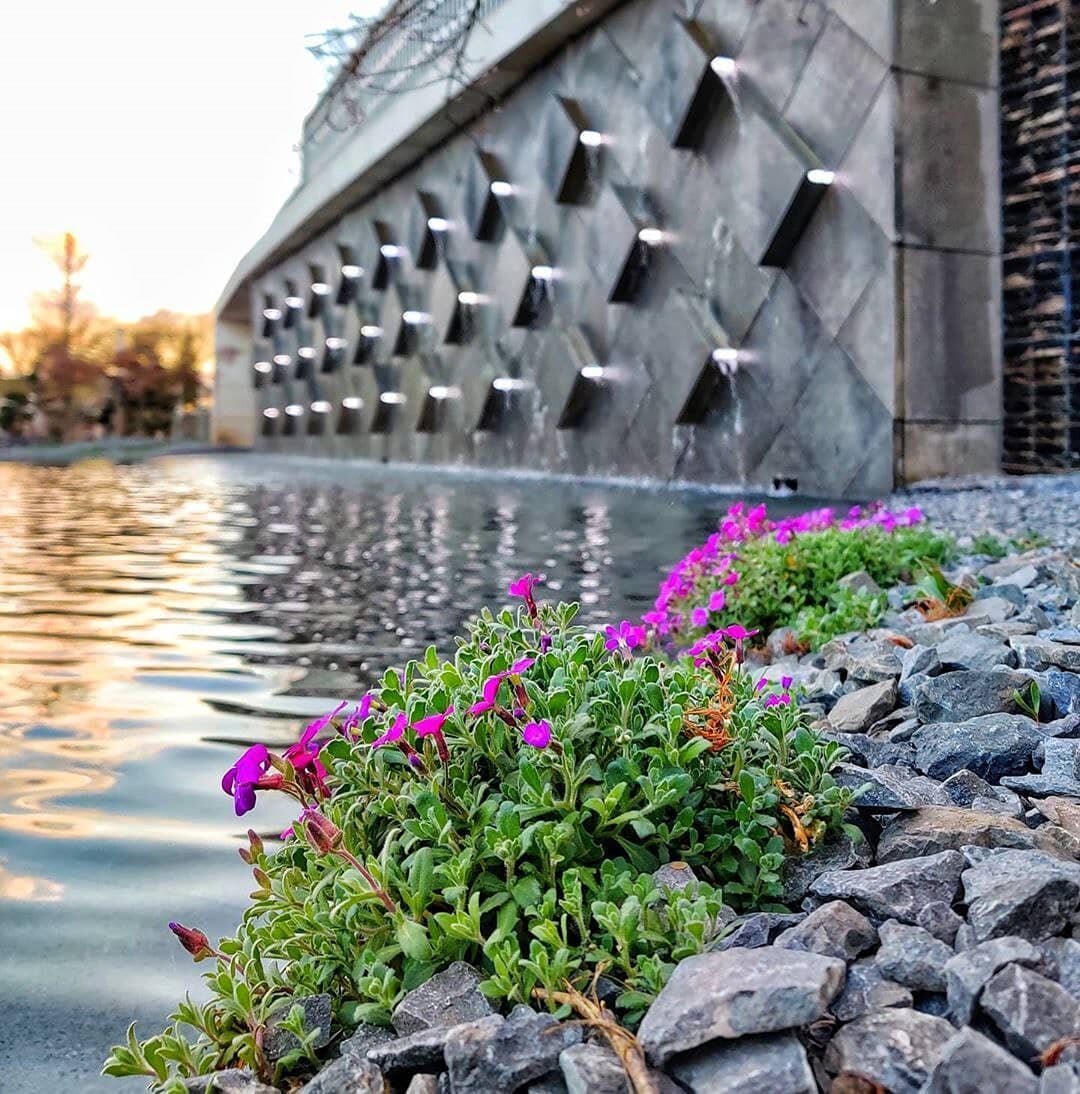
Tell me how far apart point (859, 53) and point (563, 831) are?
9587mm

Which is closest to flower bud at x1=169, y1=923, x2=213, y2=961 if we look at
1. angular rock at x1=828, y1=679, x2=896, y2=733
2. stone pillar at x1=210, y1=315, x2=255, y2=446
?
angular rock at x1=828, y1=679, x2=896, y2=733

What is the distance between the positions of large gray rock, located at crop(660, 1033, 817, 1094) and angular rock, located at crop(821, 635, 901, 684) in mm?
1524

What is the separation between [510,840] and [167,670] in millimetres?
2542

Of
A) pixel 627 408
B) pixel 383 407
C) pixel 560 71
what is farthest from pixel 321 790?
pixel 383 407

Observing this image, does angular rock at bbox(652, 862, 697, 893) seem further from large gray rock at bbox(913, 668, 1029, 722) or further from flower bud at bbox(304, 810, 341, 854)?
large gray rock at bbox(913, 668, 1029, 722)

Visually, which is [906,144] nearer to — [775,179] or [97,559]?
[775,179]

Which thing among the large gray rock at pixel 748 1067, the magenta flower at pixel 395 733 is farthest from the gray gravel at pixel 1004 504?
the large gray rock at pixel 748 1067

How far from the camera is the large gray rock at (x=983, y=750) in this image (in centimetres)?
190

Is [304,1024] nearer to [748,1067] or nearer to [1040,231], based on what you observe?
[748,1067]

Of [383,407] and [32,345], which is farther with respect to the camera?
[32,345]

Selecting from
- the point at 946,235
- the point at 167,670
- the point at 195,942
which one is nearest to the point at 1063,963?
the point at 195,942

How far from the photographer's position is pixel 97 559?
6781 millimetres

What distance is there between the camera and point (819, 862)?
1537 mm

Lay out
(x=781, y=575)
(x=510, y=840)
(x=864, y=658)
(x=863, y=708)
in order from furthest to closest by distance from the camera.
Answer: (x=781, y=575) → (x=864, y=658) → (x=863, y=708) → (x=510, y=840)
